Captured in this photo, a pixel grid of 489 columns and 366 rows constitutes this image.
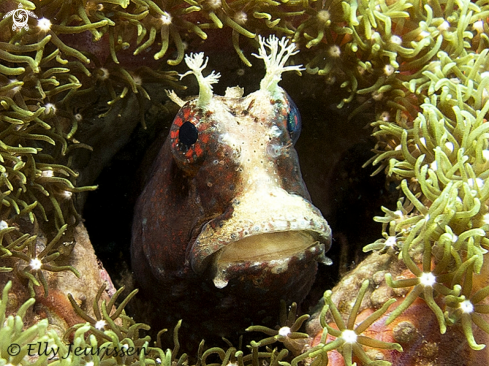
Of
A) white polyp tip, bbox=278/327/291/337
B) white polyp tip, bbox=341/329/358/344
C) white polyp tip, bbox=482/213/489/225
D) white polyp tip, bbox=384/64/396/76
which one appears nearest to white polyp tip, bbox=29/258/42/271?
white polyp tip, bbox=278/327/291/337

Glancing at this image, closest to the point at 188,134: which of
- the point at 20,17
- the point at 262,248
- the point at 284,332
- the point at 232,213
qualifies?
the point at 232,213

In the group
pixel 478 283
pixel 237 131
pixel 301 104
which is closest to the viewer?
pixel 478 283

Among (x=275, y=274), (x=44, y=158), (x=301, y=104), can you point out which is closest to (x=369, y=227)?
(x=301, y=104)

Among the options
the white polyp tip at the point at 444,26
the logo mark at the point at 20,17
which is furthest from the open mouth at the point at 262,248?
the white polyp tip at the point at 444,26

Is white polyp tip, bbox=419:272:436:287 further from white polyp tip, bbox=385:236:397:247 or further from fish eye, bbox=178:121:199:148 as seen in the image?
fish eye, bbox=178:121:199:148

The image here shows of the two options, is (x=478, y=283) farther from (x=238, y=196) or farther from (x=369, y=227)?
(x=369, y=227)

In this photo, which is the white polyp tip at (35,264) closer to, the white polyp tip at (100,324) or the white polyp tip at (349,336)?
the white polyp tip at (100,324)

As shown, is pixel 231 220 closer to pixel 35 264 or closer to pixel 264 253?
pixel 264 253
